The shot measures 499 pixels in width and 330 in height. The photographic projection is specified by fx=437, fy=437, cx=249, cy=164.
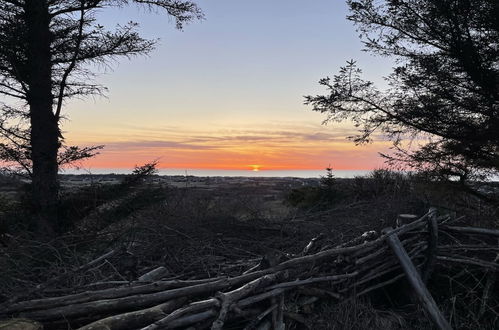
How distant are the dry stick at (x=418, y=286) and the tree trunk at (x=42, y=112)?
296 inches

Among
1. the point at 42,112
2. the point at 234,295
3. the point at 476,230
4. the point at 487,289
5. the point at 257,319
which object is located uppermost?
the point at 42,112

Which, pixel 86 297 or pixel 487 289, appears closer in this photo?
pixel 86 297

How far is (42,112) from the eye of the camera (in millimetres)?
10000

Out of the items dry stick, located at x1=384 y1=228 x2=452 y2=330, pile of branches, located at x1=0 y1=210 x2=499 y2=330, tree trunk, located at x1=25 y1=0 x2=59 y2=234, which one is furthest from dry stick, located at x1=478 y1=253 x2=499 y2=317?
tree trunk, located at x1=25 y1=0 x2=59 y2=234

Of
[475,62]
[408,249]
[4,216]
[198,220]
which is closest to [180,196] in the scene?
[198,220]

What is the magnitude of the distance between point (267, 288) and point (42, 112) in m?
8.03

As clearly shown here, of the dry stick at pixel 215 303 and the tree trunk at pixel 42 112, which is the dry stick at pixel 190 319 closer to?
the dry stick at pixel 215 303

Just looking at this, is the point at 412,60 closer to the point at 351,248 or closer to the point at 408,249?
the point at 408,249

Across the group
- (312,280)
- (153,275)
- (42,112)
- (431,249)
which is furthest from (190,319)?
(42,112)

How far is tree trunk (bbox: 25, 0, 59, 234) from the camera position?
971cm

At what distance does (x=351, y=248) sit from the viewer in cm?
477

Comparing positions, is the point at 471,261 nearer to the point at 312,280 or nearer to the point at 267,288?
the point at 312,280

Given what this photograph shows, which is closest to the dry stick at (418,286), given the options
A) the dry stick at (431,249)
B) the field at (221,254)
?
the field at (221,254)

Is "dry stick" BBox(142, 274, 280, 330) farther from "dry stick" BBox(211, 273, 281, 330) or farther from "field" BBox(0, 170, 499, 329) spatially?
"field" BBox(0, 170, 499, 329)
